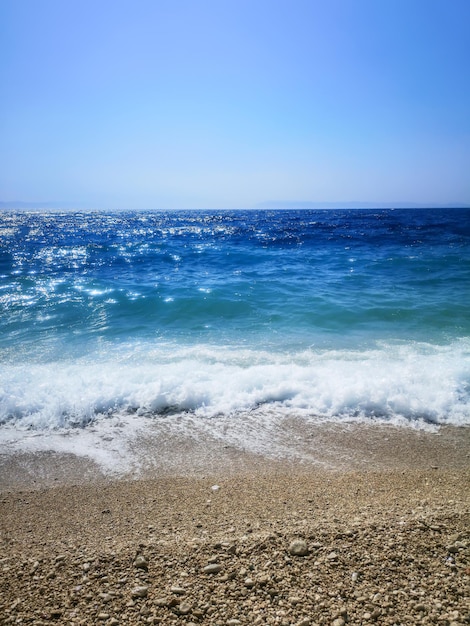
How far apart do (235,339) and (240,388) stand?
3237mm

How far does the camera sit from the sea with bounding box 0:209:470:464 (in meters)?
6.15

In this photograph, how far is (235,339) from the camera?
10023 millimetres

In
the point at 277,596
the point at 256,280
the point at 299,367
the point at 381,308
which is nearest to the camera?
the point at 277,596

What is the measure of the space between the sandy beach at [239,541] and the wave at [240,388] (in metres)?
1.22

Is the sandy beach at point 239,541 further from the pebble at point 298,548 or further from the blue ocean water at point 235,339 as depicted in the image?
the blue ocean water at point 235,339

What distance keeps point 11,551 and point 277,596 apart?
101 inches

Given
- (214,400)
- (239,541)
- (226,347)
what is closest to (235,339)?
(226,347)

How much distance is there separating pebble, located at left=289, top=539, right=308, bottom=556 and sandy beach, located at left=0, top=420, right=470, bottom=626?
0.5 inches

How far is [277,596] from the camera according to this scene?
8.23 feet

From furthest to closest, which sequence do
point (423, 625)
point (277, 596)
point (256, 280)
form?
1. point (256, 280)
2. point (277, 596)
3. point (423, 625)

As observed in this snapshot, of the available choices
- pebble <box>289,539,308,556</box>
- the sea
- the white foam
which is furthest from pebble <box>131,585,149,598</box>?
the sea

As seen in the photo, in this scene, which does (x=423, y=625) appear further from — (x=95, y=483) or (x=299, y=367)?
(x=299, y=367)

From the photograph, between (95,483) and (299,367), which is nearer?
(95,483)

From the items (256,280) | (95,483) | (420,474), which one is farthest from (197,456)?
(256,280)
